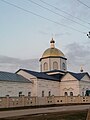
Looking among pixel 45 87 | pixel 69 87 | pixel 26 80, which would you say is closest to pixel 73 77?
pixel 69 87

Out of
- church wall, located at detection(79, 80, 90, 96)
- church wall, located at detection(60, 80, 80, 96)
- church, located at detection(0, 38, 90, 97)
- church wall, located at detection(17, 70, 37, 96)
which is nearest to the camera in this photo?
church, located at detection(0, 38, 90, 97)

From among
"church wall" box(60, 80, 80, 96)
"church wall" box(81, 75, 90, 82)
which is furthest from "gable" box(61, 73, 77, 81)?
"church wall" box(81, 75, 90, 82)

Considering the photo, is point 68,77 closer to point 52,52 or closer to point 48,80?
point 48,80

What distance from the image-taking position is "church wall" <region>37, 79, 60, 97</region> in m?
58.4

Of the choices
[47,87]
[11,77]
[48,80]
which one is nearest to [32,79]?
[47,87]

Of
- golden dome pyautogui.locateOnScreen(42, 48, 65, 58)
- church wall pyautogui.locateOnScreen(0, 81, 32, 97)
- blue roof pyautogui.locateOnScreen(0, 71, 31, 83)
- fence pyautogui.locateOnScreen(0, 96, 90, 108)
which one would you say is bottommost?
fence pyautogui.locateOnScreen(0, 96, 90, 108)

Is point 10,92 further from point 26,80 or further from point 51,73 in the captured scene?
point 51,73

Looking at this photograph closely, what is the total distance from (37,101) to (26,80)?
11.5 metres

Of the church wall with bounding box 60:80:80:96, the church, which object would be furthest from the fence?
the church wall with bounding box 60:80:80:96

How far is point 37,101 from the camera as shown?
46156 mm

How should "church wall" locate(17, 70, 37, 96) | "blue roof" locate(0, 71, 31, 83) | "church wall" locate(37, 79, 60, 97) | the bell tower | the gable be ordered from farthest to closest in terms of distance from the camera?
the bell tower < the gable < "church wall" locate(37, 79, 60, 97) < "church wall" locate(17, 70, 37, 96) < "blue roof" locate(0, 71, 31, 83)

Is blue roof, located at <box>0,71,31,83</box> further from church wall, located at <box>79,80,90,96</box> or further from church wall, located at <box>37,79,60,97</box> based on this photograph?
church wall, located at <box>79,80,90,96</box>

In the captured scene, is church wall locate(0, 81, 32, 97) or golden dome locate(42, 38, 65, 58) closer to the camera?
church wall locate(0, 81, 32, 97)

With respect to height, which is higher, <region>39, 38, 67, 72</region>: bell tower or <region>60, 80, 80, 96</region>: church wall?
<region>39, 38, 67, 72</region>: bell tower
